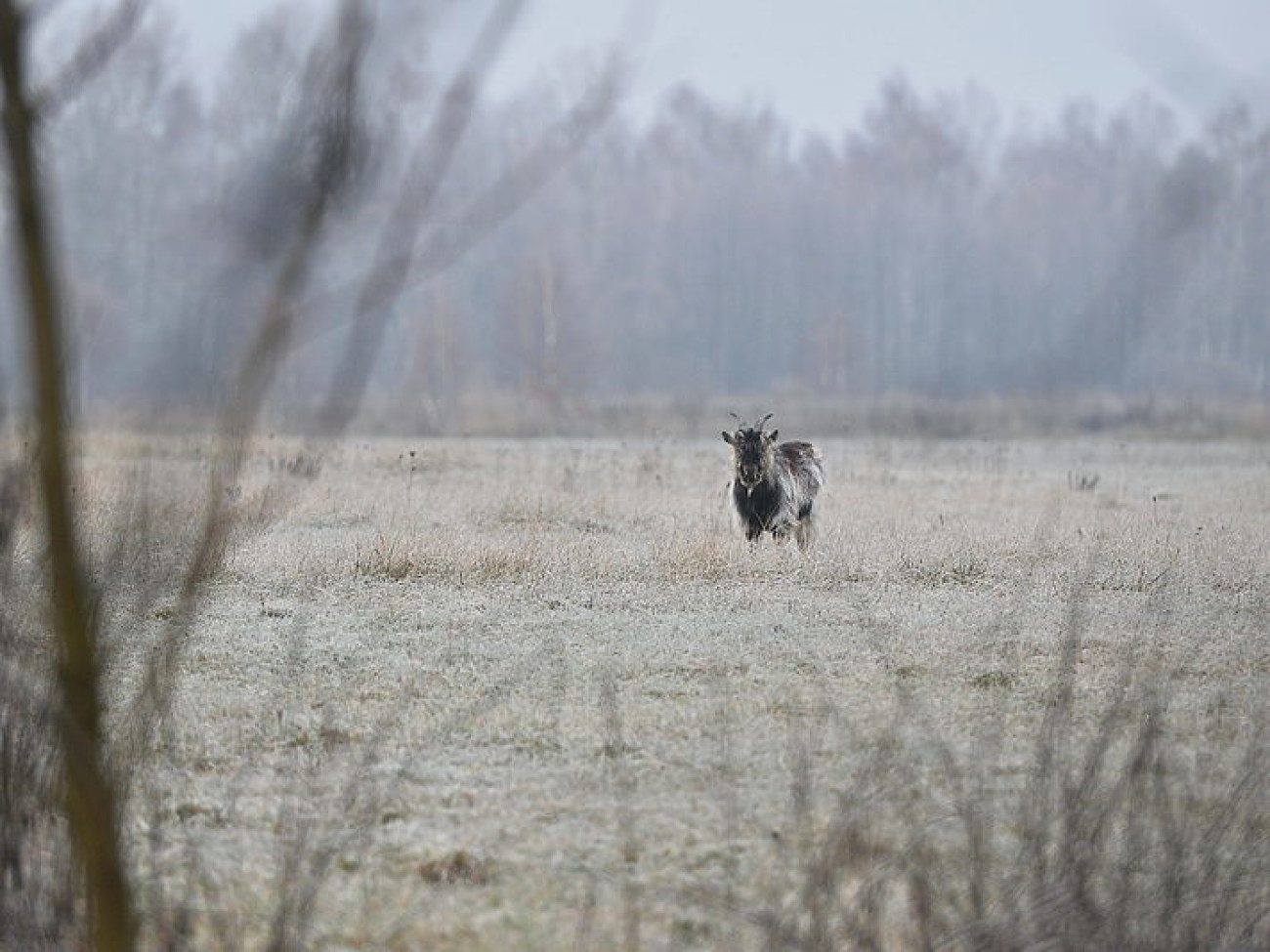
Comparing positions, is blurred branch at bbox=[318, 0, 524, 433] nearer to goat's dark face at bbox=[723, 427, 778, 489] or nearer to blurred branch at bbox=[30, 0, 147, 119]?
blurred branch at bbox=[30, 0, 147, 119]

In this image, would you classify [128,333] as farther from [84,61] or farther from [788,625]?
[788,625]

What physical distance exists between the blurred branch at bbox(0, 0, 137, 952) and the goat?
9.32 metres

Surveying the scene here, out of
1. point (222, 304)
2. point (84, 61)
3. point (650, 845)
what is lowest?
point (650, 845)

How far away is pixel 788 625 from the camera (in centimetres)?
779

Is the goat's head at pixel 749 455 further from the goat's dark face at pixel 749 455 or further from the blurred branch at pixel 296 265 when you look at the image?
the blurred branch at pixel 296 265

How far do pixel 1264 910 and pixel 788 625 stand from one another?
433 cm

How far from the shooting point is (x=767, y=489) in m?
11.6

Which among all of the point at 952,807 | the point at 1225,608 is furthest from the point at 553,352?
the point at 952,807

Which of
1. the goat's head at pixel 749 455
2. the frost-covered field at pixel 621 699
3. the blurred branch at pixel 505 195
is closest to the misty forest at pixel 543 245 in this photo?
the blurred branch at pixel 505 195

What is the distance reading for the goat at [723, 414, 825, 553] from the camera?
11.2 metres

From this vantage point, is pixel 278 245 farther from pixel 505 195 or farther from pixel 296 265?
pixel 505 195

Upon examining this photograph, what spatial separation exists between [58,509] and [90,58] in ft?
2.00

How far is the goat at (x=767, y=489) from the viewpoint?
36.8 feet

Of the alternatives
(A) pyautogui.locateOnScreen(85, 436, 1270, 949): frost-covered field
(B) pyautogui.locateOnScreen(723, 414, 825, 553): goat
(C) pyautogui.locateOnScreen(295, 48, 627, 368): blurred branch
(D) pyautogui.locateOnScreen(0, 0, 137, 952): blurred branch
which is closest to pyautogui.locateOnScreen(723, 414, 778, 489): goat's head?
(B) pyautogui.locateOnScreen(723, 414, 825, 553): goat
